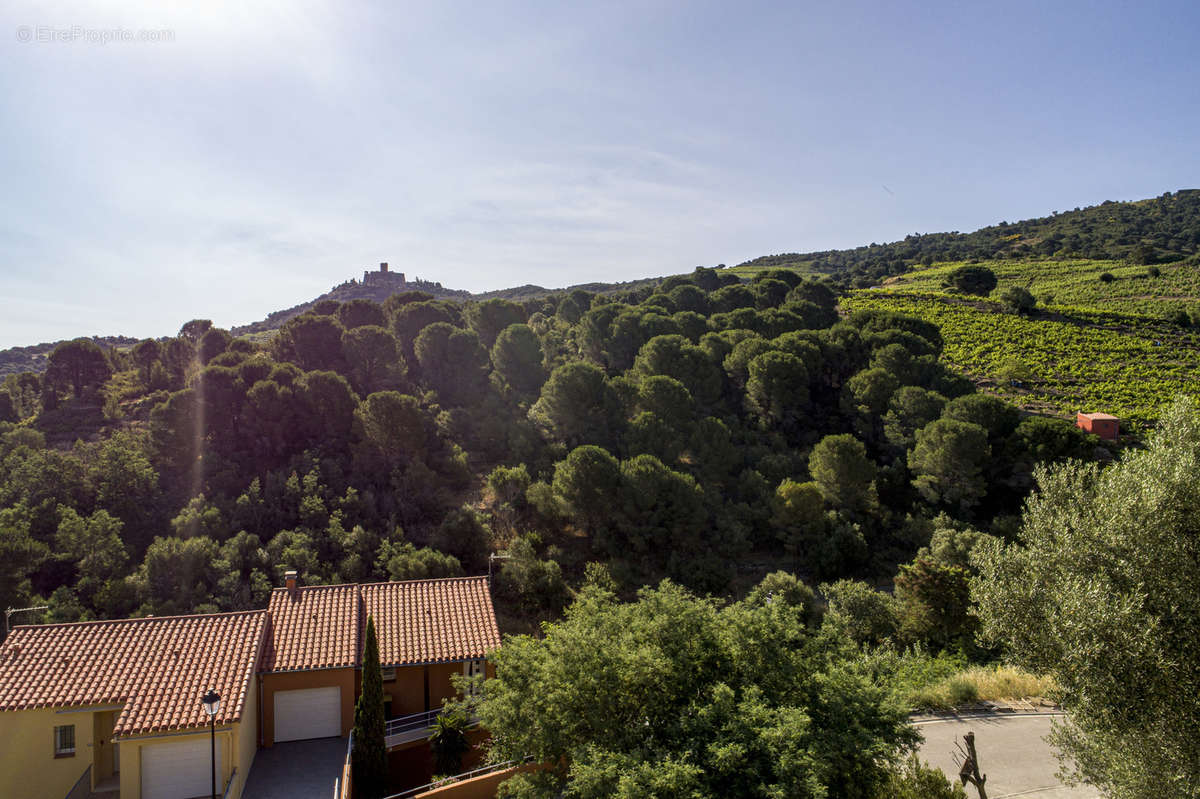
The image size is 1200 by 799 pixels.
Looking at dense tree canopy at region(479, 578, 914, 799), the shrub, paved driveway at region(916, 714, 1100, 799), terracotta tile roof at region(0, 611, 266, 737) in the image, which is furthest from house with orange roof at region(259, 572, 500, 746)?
the shrub

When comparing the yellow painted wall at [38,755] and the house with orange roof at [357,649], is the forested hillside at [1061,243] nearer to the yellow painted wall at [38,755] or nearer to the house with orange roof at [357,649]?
the house with orange roof at [357,649]

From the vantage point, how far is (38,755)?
499 inches

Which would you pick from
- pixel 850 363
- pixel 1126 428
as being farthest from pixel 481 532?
pixel 1126 428

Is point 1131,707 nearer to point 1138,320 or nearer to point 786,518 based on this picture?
point 786,518

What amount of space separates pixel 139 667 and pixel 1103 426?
45.0m

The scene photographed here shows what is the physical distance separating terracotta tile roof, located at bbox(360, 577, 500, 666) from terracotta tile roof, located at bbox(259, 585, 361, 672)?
0.50 meters

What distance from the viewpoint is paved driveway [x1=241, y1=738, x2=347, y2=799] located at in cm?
1254

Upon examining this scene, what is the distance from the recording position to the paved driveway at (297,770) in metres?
12.5

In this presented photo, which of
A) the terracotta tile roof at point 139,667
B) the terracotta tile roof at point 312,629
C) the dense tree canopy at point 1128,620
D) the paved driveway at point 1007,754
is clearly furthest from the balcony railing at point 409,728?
the dense tree canopy at point 1128,620

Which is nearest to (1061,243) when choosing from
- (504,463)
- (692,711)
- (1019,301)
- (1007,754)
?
(1019,301)

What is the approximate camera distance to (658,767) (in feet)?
25.7

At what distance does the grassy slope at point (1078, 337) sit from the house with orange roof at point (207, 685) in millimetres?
41550

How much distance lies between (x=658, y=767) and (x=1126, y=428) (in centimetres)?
4216

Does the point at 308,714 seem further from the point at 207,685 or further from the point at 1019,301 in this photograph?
the point at 1019,301
